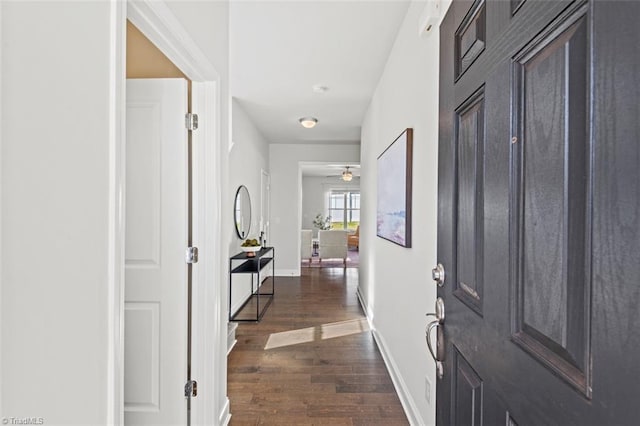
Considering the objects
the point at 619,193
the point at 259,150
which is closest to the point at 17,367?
the point at 619,193

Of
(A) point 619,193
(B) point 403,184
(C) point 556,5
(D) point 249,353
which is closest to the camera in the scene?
(A) point 619,193

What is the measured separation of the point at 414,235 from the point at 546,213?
1525mm

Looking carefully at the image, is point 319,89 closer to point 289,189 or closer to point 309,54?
point 309,54

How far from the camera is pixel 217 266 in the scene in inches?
74.4

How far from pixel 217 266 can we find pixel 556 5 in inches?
68.2

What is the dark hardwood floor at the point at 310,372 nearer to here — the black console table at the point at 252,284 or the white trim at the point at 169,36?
the black console table at the point at 252,284

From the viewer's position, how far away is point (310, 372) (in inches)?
106

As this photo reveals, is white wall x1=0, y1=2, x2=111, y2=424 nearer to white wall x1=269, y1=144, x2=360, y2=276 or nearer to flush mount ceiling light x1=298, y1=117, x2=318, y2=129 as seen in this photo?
flush mount ceiling light x1=298, y1=117, x2=318, y2=129

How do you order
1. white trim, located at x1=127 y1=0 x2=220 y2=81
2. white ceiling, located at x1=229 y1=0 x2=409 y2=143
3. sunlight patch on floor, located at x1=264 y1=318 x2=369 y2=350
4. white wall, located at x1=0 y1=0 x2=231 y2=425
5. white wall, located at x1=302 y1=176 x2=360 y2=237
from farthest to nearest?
white wall, located at x1=302 y1=176 x2=360 y2=237 < sunlight patch on floor, located at x1=264 y1=318 x2=369 y2=350 < white ceiling, located at x1=229 y1=0 x2=409 y2=143 < white trim, located at x1=127 y1=0 x2=220 y2=81 < white wall, located at x1=0 y1=0 x2=231 y2=425

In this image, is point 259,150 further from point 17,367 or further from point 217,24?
point 17,367

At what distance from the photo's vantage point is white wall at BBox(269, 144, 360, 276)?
6.70 metres

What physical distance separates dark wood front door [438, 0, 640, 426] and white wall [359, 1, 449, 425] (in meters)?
0.84

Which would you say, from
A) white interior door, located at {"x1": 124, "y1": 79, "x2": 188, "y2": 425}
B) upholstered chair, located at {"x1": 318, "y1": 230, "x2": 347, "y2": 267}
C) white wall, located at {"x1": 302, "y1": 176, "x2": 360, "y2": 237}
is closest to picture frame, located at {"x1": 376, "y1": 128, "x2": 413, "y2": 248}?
white interior door, located at {"x1": 124, "y1": 79, "x2": 188, "y2": 425}

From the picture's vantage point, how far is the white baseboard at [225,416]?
1956mm
